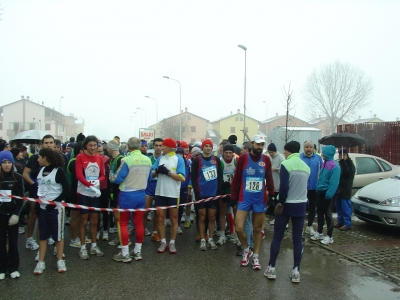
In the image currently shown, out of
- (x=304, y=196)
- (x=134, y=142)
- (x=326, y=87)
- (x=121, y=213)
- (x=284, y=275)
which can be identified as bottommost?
(x=284, y=275)

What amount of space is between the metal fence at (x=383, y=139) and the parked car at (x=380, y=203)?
30.8 feet

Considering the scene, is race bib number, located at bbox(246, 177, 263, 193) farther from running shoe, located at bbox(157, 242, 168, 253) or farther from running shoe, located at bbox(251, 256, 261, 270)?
running shoe, located at bbox(157, 242, 168, 253)

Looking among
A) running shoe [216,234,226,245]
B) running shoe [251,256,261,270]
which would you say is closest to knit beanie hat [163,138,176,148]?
running shoe [216,234,226,245]

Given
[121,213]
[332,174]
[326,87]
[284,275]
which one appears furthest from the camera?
[326,87]

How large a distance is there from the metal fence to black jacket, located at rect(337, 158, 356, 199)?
10435 millimetres

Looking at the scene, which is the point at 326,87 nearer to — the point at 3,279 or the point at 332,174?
Answer: the point at 332,174

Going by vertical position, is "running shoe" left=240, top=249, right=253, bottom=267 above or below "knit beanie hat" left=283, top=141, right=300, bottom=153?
below

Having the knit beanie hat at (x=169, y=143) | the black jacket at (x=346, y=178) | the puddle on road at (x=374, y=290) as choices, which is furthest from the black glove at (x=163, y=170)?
the black jacket at (x=346, y=178)

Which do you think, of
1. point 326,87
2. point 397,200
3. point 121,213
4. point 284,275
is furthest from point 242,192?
point 326,87

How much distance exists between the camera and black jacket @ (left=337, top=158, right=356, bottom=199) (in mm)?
8125

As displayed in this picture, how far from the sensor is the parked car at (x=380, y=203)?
7484mm

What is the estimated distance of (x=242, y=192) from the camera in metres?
5.65

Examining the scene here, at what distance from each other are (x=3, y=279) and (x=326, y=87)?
50.4 metres

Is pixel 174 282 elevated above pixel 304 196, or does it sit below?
below
